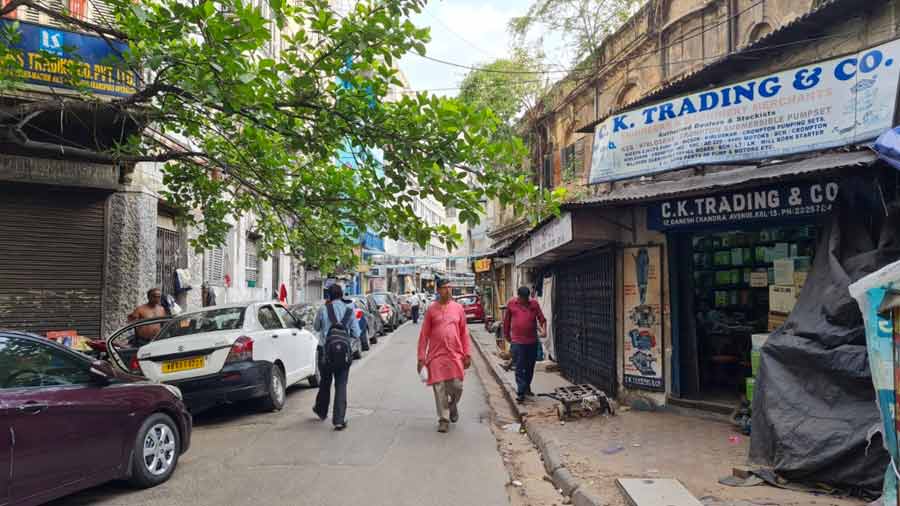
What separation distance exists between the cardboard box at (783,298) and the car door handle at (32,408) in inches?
287

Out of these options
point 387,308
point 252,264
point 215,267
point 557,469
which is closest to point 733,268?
point 557,469

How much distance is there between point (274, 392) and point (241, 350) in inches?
40.3

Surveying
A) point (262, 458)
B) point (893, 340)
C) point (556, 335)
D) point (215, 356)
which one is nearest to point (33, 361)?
point (262, 458)

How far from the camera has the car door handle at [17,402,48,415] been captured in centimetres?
430

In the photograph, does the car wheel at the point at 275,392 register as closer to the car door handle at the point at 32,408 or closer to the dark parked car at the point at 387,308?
the car door handle at the point at 32,408

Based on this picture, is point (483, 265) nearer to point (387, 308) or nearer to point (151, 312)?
point (387, 308)

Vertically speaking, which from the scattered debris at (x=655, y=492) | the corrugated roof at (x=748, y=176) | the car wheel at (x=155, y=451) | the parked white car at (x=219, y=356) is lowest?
the scattered debris at (x=655, y=492)

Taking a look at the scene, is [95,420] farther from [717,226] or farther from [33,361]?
[717,226]

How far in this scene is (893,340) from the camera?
3.45 m

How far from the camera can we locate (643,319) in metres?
9.07

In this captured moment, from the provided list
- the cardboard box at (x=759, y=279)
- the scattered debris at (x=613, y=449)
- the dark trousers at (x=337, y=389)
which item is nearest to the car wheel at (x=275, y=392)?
the dark trousers at (x=337, y=389)

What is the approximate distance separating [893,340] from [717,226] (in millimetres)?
4916

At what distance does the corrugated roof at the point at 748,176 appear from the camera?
19.2ft

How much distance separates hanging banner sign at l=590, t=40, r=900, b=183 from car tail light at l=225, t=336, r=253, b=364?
17.9ft
